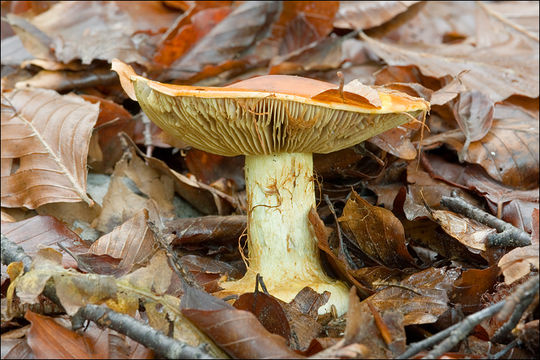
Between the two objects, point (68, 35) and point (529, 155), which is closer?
point (529, 155)

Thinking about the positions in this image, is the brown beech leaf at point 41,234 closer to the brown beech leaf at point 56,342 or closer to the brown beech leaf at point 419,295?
the brown beech leaf at point 56,342

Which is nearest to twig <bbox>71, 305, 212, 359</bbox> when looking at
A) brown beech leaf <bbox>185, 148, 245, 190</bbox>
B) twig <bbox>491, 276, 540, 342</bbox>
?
twig <bbox>491, 276, 540, 342</bbox>

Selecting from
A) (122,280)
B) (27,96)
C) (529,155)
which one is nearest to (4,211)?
(27,96)

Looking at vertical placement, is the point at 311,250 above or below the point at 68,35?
below

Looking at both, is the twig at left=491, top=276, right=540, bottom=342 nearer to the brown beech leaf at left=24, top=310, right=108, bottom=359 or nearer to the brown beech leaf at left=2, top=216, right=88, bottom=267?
the brown beech leaf at left=24, top=310, right=108, bottom=359

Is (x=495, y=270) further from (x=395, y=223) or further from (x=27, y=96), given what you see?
(x=27, y=96)

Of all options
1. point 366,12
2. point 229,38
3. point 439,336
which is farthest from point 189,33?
point 439,336

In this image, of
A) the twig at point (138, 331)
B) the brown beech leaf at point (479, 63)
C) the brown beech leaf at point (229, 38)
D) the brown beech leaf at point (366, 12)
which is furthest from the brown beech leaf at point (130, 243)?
the brown beech leaf at point (366, 12)
